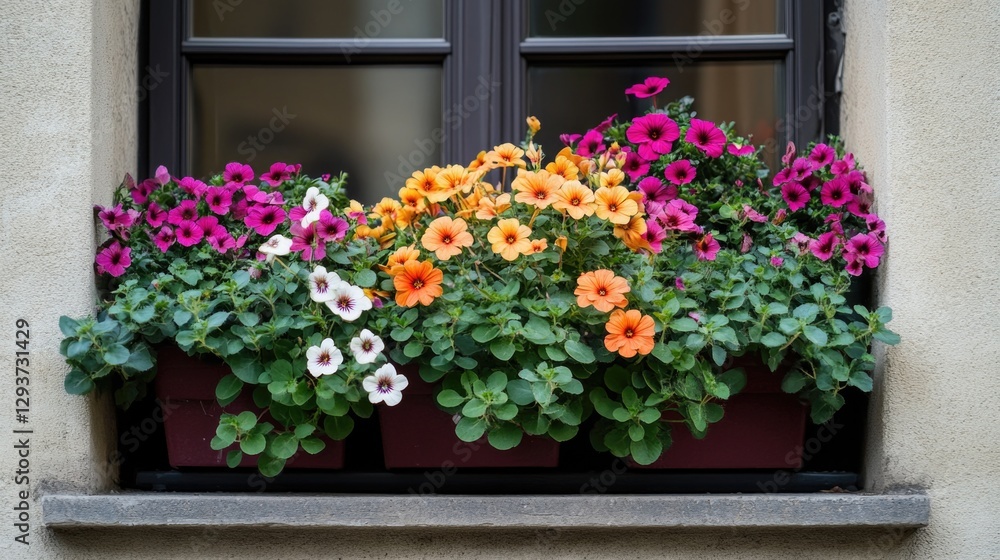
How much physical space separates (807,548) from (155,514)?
49.3 inches

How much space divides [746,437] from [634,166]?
631 millimetres

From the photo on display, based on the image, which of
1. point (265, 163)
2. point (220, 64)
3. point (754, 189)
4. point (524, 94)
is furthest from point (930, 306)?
point (220, 64)

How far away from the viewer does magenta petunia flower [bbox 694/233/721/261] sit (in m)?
1.83

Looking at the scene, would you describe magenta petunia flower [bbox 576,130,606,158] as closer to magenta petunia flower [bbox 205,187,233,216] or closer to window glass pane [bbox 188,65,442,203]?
window glass pane [bbox 188,65,442,203]

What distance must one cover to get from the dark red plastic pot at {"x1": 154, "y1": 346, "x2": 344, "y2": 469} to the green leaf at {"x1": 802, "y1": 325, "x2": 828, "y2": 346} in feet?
3.04

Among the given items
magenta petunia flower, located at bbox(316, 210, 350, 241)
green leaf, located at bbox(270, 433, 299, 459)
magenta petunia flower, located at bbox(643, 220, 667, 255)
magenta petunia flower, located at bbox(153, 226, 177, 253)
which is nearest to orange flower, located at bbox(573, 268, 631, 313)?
magenta petunia flower, located at bbox(643, 220, 667, 255)

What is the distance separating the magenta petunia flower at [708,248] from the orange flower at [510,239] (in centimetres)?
39

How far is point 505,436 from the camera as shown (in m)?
1.67

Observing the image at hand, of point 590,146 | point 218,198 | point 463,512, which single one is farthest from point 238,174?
point 463,512

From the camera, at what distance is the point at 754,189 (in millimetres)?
2064

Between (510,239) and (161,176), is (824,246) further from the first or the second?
(161,176)

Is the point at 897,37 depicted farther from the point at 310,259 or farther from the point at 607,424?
the point at 310,259

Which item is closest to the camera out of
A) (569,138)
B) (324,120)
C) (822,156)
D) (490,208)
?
(490,208)

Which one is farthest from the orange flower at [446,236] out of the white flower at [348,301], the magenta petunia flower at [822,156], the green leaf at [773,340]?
the magenta petunia flower at [822,156]
